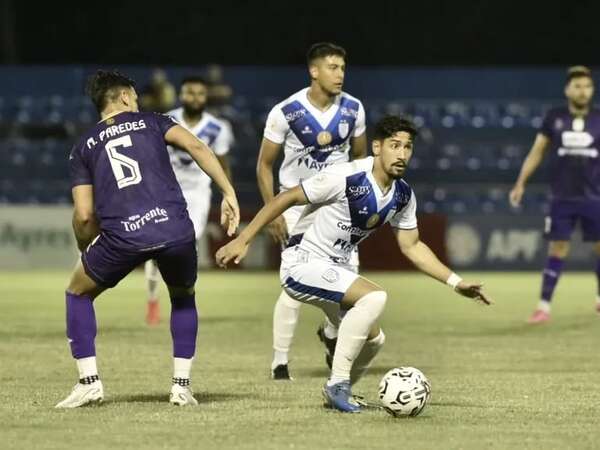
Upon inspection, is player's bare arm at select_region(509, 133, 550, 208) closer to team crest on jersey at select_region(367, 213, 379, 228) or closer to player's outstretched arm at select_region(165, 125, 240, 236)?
team crest on jersey at select_region(367, 213, 379, 228)

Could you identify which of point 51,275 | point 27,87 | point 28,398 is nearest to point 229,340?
point 28,398

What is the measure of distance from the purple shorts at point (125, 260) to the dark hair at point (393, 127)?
116 cm

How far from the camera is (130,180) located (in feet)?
24.1

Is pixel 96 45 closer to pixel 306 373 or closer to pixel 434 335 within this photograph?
pixel 434 335

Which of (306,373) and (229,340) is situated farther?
(229,340)

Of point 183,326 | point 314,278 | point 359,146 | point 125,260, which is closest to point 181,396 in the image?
point 183,326

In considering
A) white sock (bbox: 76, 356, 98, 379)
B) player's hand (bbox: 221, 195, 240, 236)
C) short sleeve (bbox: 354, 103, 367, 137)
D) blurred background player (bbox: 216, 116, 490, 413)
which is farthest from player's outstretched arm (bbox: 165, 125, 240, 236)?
short sleeve (bbox: 354, 103, 367, 137)

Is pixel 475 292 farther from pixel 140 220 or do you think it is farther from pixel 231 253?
pixel 140 220

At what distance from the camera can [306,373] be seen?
9.38 meters

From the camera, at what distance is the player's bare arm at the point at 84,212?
7.38 metres

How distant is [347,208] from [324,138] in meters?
1.75

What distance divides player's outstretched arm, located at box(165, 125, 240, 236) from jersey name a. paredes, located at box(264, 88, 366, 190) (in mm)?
2013

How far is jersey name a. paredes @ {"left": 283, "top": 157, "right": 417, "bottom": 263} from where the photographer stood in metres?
7.58

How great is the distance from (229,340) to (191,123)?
2111 millimetres
